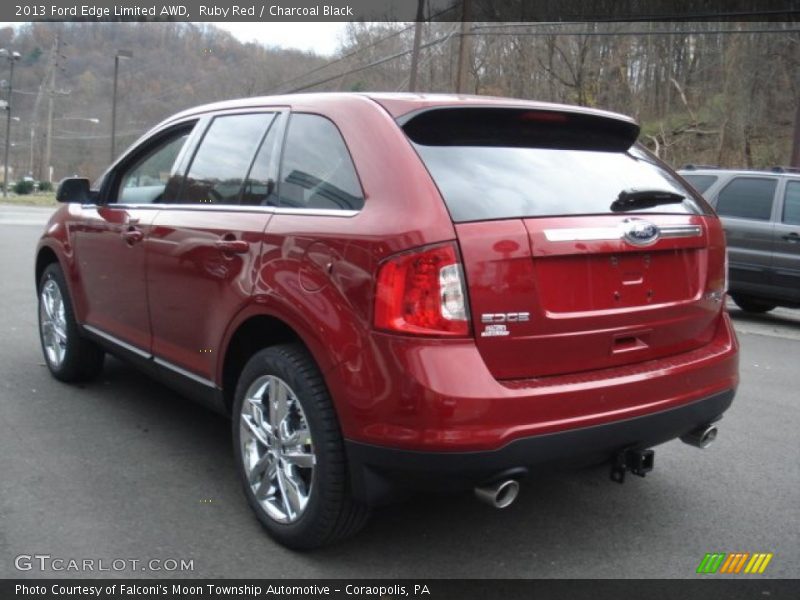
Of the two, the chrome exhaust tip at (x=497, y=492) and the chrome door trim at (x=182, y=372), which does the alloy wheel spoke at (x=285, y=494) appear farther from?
the chrome exhaust tip at (x=497, y=492)

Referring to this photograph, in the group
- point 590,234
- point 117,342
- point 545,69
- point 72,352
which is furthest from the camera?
point 545,69

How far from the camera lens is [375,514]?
345 centimetres

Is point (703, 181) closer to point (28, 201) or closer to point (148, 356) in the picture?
point (148, 356)

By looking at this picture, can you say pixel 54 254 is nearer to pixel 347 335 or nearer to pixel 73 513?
pixel 73 513

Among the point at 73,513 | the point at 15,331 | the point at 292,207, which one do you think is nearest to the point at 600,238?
the point at 292,207

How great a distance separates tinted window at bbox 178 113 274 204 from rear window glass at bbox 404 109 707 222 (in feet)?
3.33

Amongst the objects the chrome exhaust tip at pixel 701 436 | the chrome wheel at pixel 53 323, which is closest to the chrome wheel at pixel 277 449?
the chrome exhaust tip at pixel 701 436

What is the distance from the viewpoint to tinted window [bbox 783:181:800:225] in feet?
29.6

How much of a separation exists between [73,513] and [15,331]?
406 centimetres

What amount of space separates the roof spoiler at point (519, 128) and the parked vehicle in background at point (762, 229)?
644cm

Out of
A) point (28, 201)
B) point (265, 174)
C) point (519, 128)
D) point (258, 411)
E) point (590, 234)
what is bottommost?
point (28, 201)

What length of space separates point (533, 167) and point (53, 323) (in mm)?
3759

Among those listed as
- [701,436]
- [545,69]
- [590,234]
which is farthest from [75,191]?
[545,69]

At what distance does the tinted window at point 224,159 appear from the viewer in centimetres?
357
